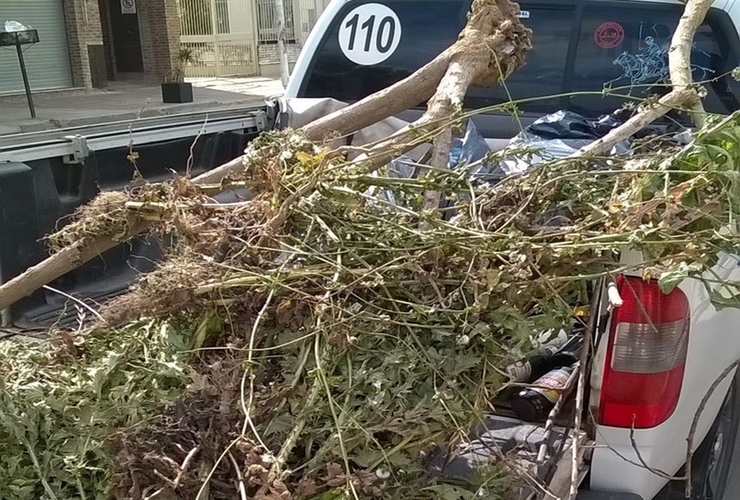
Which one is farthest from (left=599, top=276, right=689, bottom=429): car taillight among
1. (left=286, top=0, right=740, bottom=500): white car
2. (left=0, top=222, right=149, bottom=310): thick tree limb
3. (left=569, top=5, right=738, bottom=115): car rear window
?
(left=569, top=5, right=738, bottom=115): car rear window

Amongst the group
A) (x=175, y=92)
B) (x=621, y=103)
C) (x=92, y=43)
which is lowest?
(x=175, y=92)

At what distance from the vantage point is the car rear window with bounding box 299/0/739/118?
379 cm

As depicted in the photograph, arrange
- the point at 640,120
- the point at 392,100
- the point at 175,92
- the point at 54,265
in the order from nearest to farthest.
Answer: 1. the point at 54,265
2. the point at 640,120
3. the point at 392,100
4. the point at 175,92

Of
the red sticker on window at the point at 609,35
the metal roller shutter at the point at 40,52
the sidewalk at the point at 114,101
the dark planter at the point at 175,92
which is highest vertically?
the red sticker on window at the point at 609,35

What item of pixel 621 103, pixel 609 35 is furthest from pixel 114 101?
pixel 621 103

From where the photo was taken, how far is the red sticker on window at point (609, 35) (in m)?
3.93

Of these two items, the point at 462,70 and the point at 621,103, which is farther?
the point at 621,103

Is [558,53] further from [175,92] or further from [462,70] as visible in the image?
[175,92]

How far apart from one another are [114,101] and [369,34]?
13.5 meters

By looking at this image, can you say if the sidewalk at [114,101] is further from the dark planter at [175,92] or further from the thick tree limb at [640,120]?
the thick tree limb at [640,120]

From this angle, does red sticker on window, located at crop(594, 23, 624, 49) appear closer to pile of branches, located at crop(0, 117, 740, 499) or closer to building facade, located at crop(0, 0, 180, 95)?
pile of branches, located at crop(0, 117, 740, 499)

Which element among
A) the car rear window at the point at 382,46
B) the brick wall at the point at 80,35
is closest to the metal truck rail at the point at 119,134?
the car rear window at the point at 382,46

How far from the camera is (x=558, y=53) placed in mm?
4062

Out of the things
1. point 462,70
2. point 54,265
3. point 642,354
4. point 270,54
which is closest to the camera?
point 642,354
